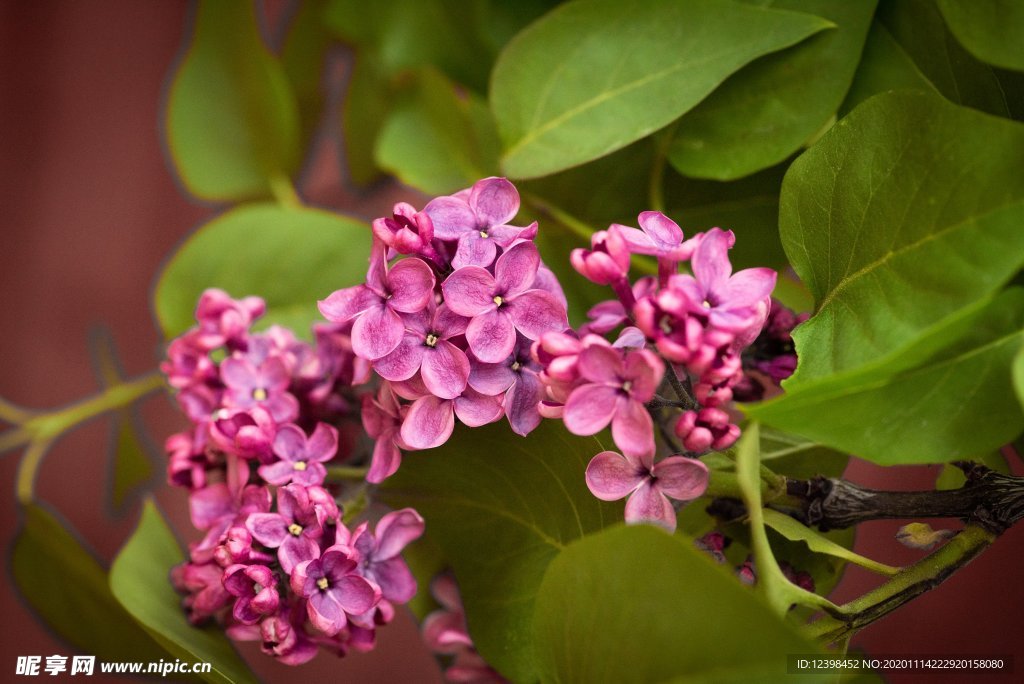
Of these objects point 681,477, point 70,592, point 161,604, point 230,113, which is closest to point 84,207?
point 230,113

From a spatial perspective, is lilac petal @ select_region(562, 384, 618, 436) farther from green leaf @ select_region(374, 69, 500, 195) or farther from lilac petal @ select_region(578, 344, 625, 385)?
green leaf @ select_region(374, 69, 500, 195)

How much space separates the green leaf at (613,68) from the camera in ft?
1.37

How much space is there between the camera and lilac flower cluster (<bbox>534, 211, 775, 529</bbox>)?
302mm

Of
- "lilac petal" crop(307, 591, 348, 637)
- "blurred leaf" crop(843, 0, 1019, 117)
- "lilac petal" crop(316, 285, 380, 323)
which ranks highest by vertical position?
"blurred leaf" crop(843, 0, 1019, 117)

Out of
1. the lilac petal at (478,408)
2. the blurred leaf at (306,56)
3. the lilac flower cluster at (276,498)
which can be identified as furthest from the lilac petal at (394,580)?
the blurred leaf at (306,56)

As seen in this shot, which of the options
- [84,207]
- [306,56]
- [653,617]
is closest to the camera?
[653,617]

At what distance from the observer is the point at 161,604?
1.50 feet

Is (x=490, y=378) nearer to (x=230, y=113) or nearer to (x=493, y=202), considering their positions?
(x=493, y=202)

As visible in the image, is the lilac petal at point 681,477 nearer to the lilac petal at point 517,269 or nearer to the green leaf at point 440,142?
the lilac petal at point 517,269

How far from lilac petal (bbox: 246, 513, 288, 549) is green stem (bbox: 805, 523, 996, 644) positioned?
0.73 ft

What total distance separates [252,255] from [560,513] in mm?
316

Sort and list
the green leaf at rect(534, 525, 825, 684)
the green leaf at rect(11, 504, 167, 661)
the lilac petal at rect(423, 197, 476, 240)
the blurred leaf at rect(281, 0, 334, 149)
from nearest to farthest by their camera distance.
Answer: the green leaf at rect(534, 525, 825, 684) < the lilac petal at rect(423, 197, 476, 240) < the green leaf at rect(11, 504, 167, 661) < the blurred leaf at rect(281, 0, 334, 149)

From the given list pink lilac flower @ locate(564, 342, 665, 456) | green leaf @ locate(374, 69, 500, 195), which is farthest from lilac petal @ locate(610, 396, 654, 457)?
green leaf @ locate(374, 69, 500, 195)

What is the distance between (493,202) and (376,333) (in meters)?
0.07
